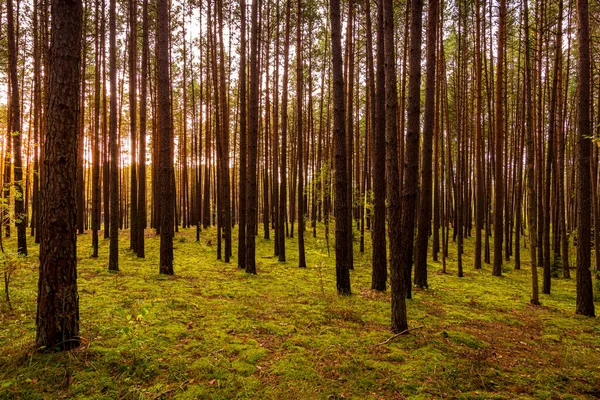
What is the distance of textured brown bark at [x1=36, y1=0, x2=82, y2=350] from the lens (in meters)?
3.66

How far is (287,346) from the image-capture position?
4.51 metres

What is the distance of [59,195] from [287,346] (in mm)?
3716

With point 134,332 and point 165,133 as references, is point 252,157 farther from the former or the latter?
point 134,332

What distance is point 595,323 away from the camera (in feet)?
21.7

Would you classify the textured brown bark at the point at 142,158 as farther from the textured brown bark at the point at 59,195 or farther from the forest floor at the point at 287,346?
the textured brown bark at the point at 59,195

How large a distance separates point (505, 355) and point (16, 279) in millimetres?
10512

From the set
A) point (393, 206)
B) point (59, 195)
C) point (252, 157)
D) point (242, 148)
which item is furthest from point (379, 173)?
point (59, 195)

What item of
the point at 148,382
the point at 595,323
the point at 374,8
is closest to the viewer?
the point at 148,382

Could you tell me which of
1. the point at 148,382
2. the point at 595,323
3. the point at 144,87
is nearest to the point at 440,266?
the point at 595,323

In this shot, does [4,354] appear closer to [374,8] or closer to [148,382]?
[148,382]

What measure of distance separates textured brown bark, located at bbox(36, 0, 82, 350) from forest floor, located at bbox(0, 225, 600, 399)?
43cm

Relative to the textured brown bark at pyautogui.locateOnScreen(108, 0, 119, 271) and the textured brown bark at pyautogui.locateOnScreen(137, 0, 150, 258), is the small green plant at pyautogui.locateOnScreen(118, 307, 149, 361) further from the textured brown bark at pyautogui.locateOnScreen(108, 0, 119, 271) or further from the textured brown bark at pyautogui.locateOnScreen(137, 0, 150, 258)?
the textured brown bark at pyautogui.locateOnScreen(137, 0, 150, 258)

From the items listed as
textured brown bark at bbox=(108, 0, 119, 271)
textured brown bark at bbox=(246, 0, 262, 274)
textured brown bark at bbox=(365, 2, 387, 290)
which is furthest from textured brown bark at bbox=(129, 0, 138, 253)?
textured brown bark at bbox=(365, 2, 387, 290)

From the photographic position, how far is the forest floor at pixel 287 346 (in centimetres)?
336
